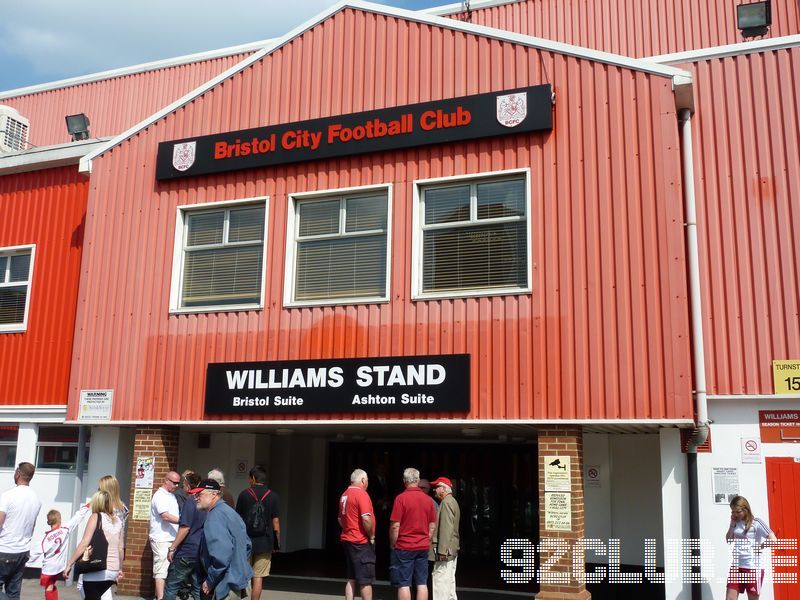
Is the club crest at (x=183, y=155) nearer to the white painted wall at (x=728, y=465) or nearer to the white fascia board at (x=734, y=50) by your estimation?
the white fascia board at (x=734, y=50)

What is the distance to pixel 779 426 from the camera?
9250mm

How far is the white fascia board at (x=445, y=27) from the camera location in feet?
32.1

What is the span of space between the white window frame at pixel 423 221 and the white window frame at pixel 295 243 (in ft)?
1.16

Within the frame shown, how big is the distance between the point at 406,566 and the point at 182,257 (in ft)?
19.2

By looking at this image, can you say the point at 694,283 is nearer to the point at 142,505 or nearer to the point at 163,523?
the point at 163,523

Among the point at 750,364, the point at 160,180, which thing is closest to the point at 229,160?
the point at 160,180

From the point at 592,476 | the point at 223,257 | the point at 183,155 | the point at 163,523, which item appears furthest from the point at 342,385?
the point at 183,155

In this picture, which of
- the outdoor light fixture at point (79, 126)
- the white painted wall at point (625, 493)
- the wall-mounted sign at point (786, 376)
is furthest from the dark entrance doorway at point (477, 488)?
the outdoor light fixture at point (79, 126)

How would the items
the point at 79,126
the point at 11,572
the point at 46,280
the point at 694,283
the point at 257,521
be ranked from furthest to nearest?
the point at 79,126 < the point at 46,280 < the point at 257,521 < the point at 694,283 < the point at 11,572

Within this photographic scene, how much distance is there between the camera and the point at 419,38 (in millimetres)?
11203

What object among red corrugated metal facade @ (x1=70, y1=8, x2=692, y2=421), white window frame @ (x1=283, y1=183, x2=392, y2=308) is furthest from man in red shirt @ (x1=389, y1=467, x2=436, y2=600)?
white window frame @ (x1=283, y1=183, x2=392, y2=308)

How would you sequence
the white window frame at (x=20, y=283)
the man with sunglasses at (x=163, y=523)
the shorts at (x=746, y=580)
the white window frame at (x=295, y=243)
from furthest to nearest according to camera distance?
the white window frame at (x=20, y=283)
the white window frame at (x=295, y=243)
the man with sunglasses at (x=163, y=523)
the shorts at (x=746, y=580)

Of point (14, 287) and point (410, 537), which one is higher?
point (14, 287)

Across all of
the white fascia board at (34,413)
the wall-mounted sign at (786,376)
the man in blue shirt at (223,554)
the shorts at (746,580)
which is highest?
the wall-mounted sign at (786,376)
